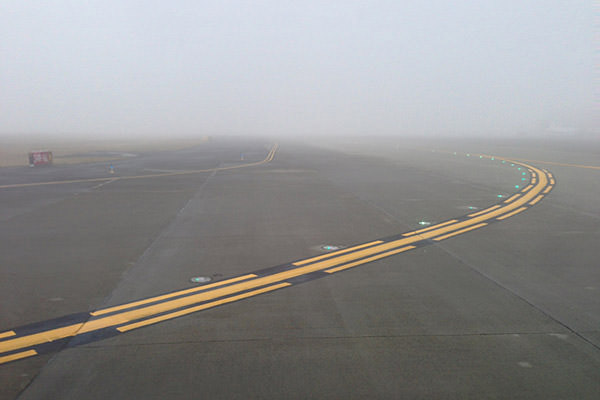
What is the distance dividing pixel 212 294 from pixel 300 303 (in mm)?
1379

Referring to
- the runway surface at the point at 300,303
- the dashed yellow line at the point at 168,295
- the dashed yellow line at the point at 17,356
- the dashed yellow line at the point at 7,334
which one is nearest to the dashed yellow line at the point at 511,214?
the runway surface at the point at 300,303

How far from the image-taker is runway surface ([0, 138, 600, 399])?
4.16 meters

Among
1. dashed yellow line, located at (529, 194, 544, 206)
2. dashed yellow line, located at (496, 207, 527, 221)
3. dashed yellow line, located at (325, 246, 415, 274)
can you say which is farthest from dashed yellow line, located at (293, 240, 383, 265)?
dashed yellow line, located at (529, 194, 544, 206)

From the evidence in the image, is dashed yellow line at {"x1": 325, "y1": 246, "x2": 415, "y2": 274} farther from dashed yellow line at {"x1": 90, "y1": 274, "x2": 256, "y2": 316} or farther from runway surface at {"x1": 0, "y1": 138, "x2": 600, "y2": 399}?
dashed yellow line at {"x1": 90, "y1": 274, "x2": 256, "y2": 316}

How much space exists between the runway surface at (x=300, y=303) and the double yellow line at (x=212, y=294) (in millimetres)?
34

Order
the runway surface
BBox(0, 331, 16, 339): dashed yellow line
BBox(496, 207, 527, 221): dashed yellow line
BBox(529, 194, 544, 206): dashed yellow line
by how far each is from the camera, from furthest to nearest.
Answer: BBox(529, 194, 544, 206): dashed yellow line, BBox(496, 207, 527, 221): dashed yellow line, BBox(0, 331, 16, 339): dashed yellow line, the runway surface

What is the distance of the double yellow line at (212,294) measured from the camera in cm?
503

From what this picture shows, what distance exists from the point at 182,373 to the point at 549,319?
4.61 metres

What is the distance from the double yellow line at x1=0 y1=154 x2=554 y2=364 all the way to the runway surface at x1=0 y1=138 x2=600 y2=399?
3 cm

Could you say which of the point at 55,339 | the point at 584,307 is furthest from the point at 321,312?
the point at 584,307

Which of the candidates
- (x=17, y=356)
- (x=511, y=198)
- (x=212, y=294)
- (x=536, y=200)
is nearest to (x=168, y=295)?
(x=212, y=294)

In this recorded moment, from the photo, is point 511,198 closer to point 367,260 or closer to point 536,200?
point 536,200

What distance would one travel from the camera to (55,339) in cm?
496

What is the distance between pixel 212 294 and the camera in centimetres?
641
